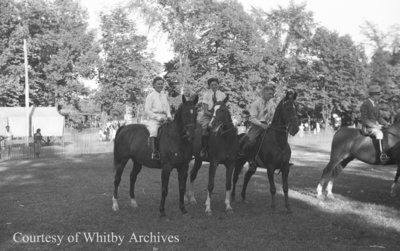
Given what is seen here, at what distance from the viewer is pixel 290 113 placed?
1022 cm

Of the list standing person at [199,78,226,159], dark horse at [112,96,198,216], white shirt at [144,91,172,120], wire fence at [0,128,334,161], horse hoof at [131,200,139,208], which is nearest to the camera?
dark horse at [112,96,198,216]

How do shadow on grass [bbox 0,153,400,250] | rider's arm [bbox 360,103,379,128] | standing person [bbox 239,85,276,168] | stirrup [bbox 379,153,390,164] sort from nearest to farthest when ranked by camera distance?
shadow on grass [bbox 0,153,400,250] < standing person [bbox 239,85,276,168] < stirrup [bbox 379,153,390,164] < rider's arm [bbox 360,103,379,128]

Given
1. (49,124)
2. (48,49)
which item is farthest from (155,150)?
(48,49)

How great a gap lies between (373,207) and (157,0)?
43286 millimetres

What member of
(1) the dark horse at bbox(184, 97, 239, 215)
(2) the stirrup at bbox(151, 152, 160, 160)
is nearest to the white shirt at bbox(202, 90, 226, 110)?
(1) the dark horse at bbox(184, 97, 239, 215)

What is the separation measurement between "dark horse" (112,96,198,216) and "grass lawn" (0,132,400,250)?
0.91 m

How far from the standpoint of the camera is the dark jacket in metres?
11.8

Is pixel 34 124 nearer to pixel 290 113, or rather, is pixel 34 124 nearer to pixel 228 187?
pixel 228 187

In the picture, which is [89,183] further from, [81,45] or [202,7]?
[81,45]

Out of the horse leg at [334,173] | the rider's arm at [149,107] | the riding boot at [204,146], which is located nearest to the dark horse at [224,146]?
the riding boot at [204,146]

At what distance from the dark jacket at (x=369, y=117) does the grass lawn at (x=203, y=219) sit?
2.22 meters

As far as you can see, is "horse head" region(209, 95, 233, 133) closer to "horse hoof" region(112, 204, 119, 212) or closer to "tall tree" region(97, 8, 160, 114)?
"horse hoof" region(112, 204, 119, 212)

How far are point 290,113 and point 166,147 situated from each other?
3281 millimetres

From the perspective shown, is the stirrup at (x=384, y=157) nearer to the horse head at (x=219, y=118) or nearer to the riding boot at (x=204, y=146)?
the horse head at (x=219, y=118)
